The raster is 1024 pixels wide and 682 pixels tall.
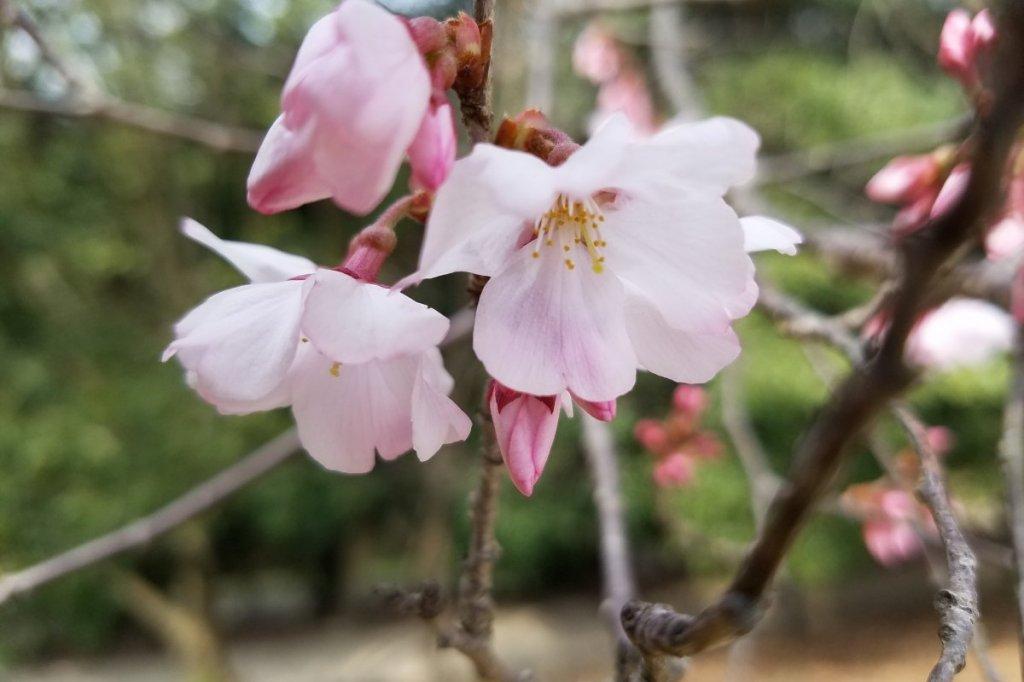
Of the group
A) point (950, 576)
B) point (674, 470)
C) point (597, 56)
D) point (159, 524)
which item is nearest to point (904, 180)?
point (950, 576)

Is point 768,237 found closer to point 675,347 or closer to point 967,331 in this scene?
point 675,347

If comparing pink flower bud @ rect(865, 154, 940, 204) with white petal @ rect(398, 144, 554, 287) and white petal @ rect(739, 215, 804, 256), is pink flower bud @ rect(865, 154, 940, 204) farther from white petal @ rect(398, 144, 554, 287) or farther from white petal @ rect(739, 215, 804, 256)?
white petal @ rect(398, 144, 554, 287)

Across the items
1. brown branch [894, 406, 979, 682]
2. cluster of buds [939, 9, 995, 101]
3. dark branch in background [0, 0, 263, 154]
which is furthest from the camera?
dark branch in background [0, 0, 263, 154]

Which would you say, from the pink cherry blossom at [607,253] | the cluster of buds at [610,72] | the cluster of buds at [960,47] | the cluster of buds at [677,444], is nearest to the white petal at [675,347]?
the pink cherry blossom at [607,253]

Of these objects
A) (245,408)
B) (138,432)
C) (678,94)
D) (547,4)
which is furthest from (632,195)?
(138,432)

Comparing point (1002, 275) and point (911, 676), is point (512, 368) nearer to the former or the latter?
point (1002, 275)

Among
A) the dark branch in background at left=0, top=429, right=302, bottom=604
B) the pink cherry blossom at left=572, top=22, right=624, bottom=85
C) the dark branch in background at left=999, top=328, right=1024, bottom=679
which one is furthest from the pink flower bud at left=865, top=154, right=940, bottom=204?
the pink cherry blossom at left=572, top=22, right=624, bottom=85
